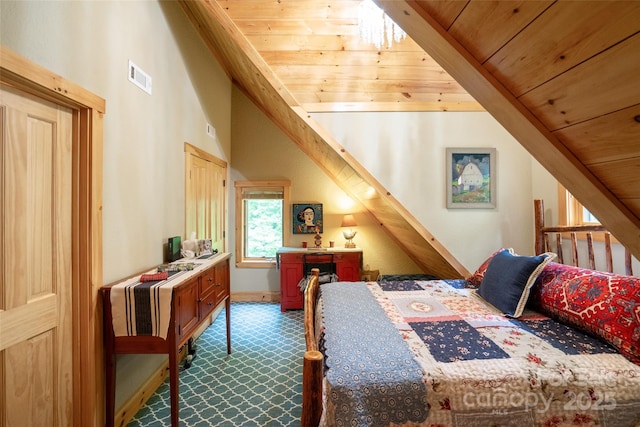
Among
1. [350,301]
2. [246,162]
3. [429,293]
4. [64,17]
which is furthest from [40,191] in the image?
[246,162]

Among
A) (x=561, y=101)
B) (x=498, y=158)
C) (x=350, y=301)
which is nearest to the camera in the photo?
(x=561, y=101)

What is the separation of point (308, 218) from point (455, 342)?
3254mm

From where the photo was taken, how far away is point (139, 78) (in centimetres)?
206

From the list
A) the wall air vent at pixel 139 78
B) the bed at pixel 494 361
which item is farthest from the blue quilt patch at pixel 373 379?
the wall air vent at pixel 139 78

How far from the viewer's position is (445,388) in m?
1.13

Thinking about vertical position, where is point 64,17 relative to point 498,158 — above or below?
above

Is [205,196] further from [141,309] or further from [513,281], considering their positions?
[513,281]

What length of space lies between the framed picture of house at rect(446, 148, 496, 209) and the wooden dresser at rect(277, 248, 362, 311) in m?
1.68

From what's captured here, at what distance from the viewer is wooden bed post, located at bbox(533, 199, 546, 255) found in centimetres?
261

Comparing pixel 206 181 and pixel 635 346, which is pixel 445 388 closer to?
pixel 635 346

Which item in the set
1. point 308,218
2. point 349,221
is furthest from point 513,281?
point 308,218

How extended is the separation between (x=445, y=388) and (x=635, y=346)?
91cm

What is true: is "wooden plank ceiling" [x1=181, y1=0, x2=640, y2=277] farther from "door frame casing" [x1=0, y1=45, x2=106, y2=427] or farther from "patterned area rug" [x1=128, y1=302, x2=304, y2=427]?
"patterned area rug" [x1=128, y1=302, x2=304, y2=427]

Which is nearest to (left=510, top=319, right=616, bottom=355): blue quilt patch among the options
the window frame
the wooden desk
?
the wooden desk
